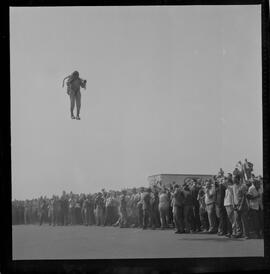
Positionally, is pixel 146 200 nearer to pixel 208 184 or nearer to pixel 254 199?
pixel 208 184

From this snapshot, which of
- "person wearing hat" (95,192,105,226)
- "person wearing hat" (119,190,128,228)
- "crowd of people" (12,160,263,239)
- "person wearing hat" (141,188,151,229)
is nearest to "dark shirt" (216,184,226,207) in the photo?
"crowd of people" (12,160,263,239)

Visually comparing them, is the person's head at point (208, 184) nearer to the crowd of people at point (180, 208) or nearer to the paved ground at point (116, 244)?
the crowd of people at point (180, 208)

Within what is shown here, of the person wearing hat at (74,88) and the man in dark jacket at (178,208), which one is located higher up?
the person wearing hat at (74,88)

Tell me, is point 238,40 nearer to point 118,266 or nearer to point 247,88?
point 247,88

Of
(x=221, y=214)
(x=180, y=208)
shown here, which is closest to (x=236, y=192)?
(x=221, y=214)

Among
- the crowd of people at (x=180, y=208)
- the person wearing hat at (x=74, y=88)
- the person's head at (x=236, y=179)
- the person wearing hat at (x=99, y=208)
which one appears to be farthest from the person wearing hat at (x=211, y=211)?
the person wearing hat at (x=74, y=88)

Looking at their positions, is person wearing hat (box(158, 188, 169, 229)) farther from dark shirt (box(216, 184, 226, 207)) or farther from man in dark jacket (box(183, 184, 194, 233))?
dark shirt (box(216, 184, 226, 207))
